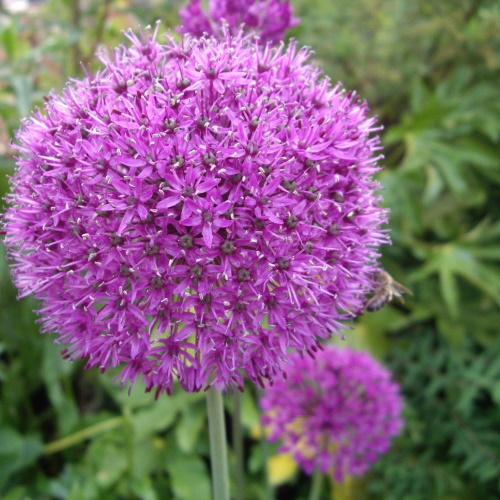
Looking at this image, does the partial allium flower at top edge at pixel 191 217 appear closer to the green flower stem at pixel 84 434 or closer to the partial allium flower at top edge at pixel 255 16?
the partial allium flower at top edge at pixel 255 16

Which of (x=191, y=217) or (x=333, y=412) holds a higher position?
(x=191, y=217)

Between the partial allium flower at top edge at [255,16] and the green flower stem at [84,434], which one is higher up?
the partial allium flower at top edge at [255,16]

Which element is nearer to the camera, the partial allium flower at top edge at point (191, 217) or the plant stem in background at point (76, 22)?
the partial allium flower at top edge at point (191, 217)

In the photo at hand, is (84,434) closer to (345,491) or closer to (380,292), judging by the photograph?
(345,491)

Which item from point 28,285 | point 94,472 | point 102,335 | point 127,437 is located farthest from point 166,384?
point 94,472

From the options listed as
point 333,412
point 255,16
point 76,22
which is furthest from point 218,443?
point 76,22

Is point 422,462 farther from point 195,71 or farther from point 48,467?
point 195,71

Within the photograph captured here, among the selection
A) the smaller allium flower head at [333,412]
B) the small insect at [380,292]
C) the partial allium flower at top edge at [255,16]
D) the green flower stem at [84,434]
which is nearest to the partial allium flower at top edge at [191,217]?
the small insect at [380,292]
